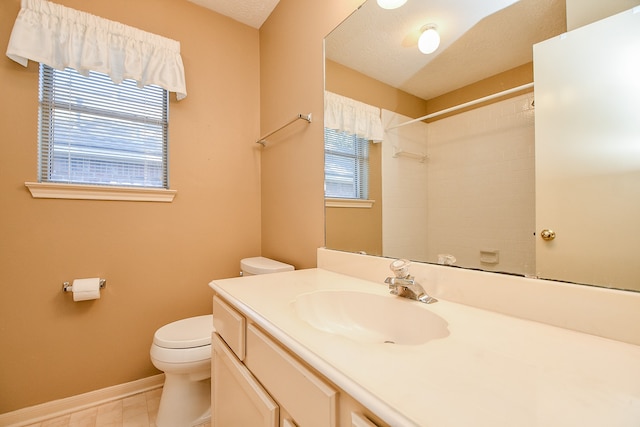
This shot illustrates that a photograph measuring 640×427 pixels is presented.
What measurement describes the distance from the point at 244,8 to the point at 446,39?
158 cm

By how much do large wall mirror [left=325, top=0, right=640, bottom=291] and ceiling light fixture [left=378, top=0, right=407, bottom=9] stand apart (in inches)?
0.6

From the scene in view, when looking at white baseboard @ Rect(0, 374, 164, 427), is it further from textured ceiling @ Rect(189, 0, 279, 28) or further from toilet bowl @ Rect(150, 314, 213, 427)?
textured ceiling @ Rect(189, 0, 279, 28)

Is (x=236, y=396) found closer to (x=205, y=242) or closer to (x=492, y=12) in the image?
(x=205, y=242)

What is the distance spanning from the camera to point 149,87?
1.71m

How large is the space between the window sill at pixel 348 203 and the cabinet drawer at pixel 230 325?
2.23 ft

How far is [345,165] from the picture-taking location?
1.33 m

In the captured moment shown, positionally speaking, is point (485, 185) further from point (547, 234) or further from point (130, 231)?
point (130, 231)

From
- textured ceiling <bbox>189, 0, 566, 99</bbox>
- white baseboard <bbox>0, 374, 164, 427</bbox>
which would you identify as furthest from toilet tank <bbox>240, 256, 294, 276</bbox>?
textured ceiling <bbox>189, 0, 566, 99</bbox>

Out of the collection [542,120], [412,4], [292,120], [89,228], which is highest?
[412,4]

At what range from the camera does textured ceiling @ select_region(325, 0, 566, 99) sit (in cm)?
71

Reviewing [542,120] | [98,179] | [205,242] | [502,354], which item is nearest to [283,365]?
[502,354]

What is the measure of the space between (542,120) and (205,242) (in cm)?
184

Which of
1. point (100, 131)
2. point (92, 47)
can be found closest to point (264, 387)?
point (100, 131)

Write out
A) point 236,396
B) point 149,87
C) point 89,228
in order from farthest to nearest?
point 149,87 → point 89,228 → point 236,396
